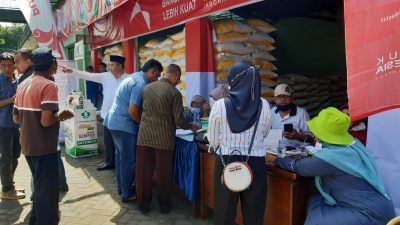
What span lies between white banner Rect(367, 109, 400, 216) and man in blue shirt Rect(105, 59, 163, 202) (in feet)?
7.45

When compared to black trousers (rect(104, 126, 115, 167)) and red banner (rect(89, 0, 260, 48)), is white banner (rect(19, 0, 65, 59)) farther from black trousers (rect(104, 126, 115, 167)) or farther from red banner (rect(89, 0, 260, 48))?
black trousers (rect(104, 126, 115, 167))

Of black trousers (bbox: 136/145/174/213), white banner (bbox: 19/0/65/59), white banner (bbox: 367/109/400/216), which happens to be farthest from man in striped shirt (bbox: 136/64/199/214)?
white banner (bbox: 19/0/65/59)

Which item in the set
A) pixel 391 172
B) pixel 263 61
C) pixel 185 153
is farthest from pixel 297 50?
pixel 391 172

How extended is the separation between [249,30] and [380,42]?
2.82 metres

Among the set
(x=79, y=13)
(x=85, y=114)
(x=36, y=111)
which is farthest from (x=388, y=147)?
(x=79, y=13)

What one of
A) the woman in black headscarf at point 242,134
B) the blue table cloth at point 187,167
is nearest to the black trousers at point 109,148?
the blue table cloth at point 187,167

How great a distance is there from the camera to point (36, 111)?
9.10ft

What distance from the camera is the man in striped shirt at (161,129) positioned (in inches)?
134

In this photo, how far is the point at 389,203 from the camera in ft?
7.15

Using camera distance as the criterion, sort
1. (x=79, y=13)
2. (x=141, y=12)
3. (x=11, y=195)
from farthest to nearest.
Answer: (x=79, y=13), (x=141, y=12), (x=11, y=195)

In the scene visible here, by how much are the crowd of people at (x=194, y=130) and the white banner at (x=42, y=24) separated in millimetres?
Result: 4185

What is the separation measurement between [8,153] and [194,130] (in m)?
2.21

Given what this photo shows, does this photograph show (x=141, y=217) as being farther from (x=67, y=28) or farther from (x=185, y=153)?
(x=67, y=28)

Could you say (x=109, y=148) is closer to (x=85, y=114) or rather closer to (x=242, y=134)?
(x=85, y=114)
